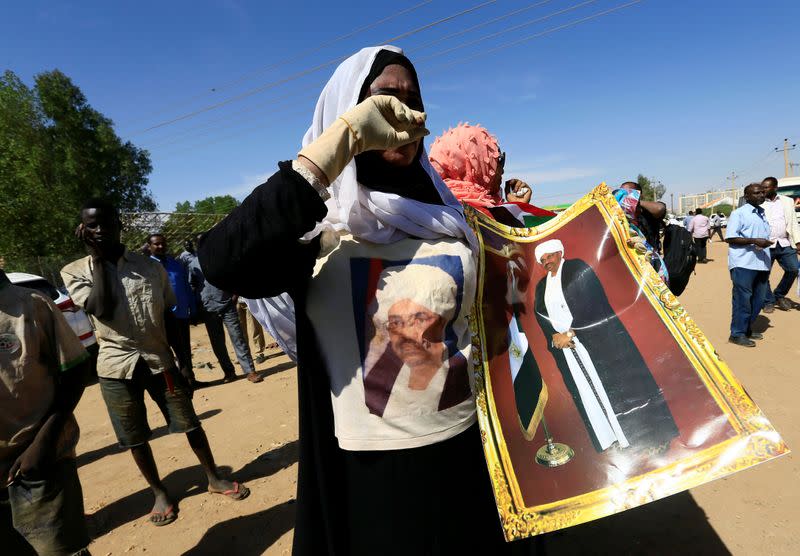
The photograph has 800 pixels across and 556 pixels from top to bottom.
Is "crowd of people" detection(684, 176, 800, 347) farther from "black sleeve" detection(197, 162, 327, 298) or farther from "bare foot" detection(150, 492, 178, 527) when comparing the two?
"bare foot" detection(150, 492, 178, 527)

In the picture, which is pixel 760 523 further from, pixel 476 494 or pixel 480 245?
pixel 480 245

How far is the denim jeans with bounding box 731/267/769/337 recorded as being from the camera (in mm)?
5281

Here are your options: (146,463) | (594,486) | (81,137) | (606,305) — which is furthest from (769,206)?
(81,137)

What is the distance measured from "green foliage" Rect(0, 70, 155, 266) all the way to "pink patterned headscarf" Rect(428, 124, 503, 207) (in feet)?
70.4

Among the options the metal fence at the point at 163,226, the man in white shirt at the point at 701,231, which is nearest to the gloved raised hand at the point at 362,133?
the man in white shirt at the point at 701,231

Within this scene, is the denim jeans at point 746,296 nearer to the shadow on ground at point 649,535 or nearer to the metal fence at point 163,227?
the shadow on ground at point 649,535

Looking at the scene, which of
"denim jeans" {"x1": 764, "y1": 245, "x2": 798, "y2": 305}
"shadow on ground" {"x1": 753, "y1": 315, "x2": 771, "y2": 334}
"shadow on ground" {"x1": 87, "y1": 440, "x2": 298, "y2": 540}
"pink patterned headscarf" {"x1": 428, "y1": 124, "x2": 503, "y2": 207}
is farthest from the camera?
"denim jeans" {"x1": 764, "y1": 245, "x2": 798, "y2": 305}

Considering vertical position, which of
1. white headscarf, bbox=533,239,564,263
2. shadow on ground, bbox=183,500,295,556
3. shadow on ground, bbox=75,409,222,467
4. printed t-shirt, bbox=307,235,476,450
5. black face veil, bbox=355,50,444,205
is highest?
black face veil, bbox=355,50,444,205

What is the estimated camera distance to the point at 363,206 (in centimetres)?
125

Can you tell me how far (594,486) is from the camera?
51.3 inches

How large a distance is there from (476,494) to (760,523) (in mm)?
2151

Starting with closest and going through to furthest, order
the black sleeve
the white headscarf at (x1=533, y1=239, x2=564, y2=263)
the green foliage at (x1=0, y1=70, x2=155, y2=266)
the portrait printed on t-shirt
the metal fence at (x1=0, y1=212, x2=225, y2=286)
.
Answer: the black sleeve
the portrait printed on t-shirt
the white headscarf at (x1=533, y1=239, x2=564, y2=263)
the green foliage at (x1=0, y1=70, x2=155, y2=266)
the metal fence at (x1=0, y1=212, x2=225, y2=286)

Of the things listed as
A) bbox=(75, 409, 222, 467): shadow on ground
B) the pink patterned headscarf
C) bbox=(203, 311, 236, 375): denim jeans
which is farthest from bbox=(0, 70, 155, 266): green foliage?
the pink patterned headscarf

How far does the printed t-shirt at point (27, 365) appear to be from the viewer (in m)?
1.76
